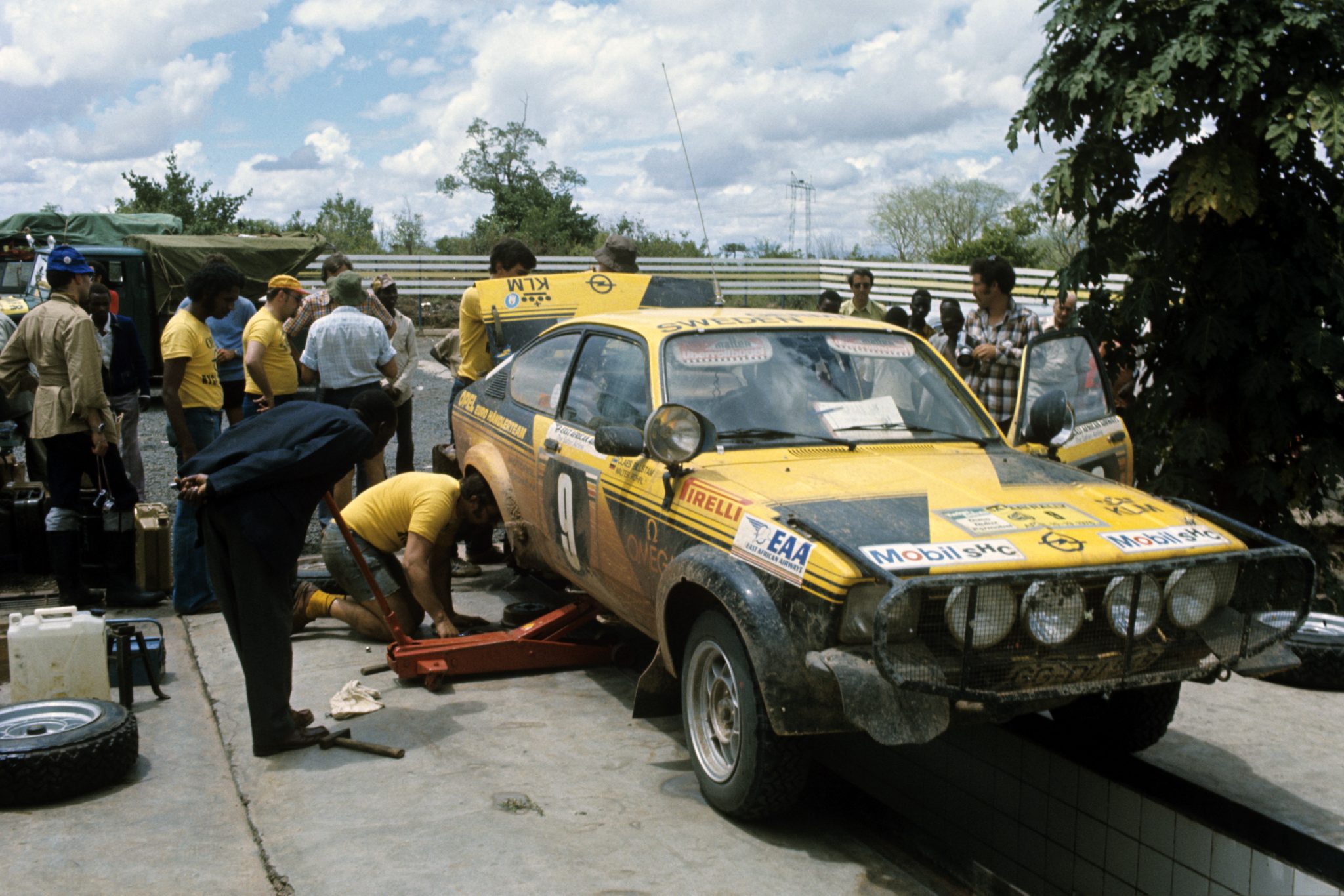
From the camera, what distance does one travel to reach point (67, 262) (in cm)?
661

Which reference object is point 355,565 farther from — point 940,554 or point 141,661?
point 940,554

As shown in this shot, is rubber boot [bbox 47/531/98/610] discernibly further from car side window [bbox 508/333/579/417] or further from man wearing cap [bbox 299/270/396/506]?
car side window [bbox 508/333/579/417]

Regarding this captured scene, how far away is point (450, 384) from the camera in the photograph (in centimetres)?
1714

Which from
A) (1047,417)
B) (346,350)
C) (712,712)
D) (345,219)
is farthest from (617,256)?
(345,219)

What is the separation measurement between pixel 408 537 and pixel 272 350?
2.72 m

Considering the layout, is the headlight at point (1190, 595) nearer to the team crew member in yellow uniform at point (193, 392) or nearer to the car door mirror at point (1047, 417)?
the car door mirror at point (1047, 417)

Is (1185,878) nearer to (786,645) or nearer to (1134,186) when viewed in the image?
(786,645)

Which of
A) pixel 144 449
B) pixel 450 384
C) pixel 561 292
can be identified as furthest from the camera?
pixel 450 384

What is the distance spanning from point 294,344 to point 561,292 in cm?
322

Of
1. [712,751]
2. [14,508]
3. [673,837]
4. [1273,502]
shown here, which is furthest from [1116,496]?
[14,508]

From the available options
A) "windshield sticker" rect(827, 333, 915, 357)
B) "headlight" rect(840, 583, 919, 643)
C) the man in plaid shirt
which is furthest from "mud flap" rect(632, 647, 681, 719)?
the man in plaid shirt

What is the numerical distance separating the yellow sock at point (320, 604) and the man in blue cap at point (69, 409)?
1.16 m

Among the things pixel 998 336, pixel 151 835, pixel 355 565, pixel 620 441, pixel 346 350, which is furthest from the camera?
pixel 346 350

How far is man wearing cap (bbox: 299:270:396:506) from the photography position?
25.5 feet
